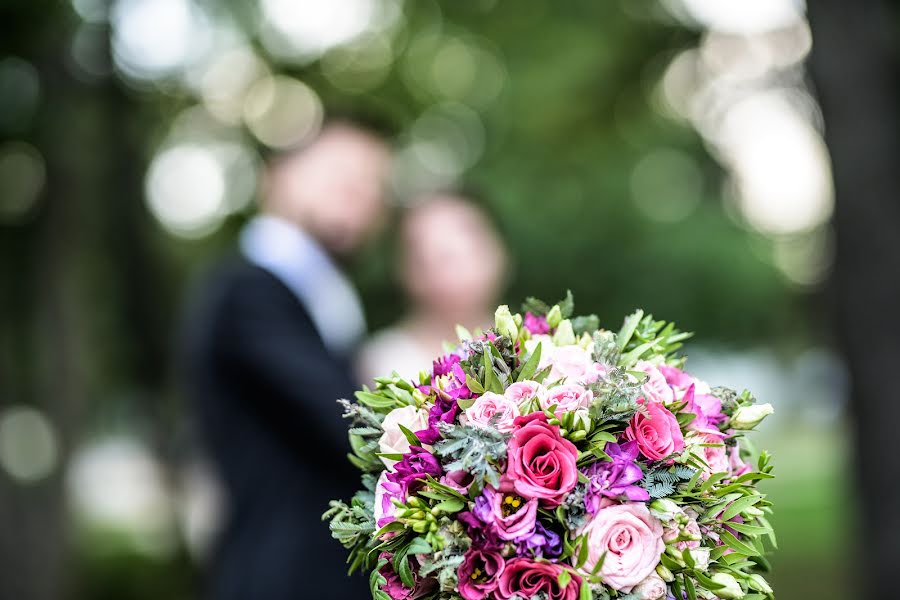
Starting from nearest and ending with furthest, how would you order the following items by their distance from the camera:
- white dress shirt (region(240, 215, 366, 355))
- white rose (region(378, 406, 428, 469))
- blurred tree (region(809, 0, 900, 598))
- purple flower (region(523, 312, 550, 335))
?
white rose (region(378, 406, 428, 469)), purple flower (region(523, 312, 550, 335)), white dress shirt (region(240, 215, 366, 355)), blurred tree (region(809, 0, 900, 598))

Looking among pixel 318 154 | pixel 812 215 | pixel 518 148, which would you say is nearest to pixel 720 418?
pixel 318 154

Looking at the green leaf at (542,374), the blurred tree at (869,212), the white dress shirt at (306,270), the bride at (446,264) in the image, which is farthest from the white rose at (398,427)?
the blurred tree at (869,212)

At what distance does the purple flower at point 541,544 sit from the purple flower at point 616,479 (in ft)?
0.25

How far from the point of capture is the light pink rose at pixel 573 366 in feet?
5.16

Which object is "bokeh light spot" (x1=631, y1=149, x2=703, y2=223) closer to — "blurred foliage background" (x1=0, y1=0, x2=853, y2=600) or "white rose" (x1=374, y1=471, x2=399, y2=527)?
"blurred foliage background" (x1=0, y1=0, x2=853, y2=600)

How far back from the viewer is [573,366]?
161cm

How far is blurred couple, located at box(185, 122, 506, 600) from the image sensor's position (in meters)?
2.83

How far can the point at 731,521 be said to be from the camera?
5.14 ft

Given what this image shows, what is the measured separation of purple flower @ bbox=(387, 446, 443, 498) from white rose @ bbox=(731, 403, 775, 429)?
0.57m

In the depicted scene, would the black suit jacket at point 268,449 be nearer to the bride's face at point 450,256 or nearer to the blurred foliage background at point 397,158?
the bride's face at point 450,256

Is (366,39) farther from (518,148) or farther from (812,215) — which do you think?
(812,215)

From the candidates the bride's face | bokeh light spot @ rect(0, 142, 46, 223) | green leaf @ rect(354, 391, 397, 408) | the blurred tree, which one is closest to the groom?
the bride's face

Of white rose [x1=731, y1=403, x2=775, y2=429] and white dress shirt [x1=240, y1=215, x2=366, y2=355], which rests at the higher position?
white dress shirt [x1=240, y1=215, x2=366, y2=355]

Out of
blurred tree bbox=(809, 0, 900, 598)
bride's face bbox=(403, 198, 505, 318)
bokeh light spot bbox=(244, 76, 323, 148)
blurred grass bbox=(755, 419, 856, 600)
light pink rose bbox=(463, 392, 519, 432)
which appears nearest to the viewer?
light pink rose bbox=(463, 392, 519, 432)
